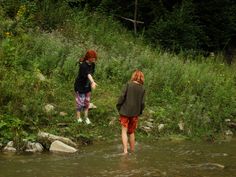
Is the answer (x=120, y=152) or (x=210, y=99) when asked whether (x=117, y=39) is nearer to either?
(x=210, y=99)

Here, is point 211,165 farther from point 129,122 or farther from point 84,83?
point 84,83

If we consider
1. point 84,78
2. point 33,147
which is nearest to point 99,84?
point 84,78

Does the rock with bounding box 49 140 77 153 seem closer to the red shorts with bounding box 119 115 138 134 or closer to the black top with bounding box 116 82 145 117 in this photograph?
the red shorts with bounding box 119 115 138 134

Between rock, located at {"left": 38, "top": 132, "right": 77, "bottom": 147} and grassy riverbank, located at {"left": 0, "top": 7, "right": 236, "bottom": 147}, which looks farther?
grassy riverbank, located at {"left": 0, "top": 7, "right": 236, "bottom": 147}

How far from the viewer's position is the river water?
9.44 meters

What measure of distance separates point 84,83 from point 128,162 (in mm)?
3754

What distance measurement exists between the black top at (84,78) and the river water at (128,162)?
184 centimetres

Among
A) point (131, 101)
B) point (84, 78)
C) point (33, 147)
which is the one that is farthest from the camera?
point (84, 78)

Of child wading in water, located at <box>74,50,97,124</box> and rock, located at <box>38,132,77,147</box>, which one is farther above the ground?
child wading in water, located at <box>74,50,97,124</box>

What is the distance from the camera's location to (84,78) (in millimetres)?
13594

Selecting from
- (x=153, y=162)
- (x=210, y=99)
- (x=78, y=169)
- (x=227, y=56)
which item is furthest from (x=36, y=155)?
(x=227, y=56)

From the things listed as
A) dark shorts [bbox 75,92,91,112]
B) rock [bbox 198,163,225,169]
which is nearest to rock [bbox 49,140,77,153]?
dark shorts [bbox 75,92,91,112]

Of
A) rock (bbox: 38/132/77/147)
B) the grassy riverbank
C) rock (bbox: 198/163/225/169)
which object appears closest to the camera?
rock (bbox: 198/163/225/169)

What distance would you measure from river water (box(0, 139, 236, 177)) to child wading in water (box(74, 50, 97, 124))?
4.83 ft
